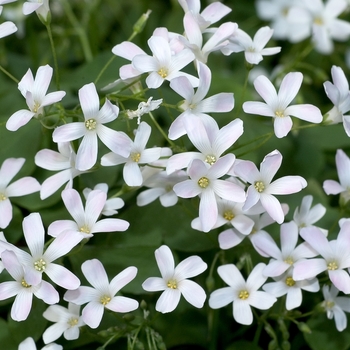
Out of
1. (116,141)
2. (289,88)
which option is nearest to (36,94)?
(116,141)

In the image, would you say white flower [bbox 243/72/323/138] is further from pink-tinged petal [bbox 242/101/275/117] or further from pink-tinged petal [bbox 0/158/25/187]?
pink-tinged petal [bbox 0/158/25/187]

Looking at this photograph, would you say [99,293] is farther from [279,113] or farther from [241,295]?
[279,113]

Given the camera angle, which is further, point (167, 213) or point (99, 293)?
A: point (167, 213)

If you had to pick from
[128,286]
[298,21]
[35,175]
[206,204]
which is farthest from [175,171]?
[298,21]

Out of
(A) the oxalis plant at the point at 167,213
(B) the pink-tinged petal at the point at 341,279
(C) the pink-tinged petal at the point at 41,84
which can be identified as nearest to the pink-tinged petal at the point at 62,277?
(A) the oxalis plant at the point at 167,213

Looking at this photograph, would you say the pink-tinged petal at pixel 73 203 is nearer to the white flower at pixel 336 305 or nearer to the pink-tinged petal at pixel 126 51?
the pink-tinged petal at pixel 126 51

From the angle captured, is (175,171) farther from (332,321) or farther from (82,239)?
(332,321)

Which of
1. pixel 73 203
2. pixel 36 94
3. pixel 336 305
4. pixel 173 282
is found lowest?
pixel 336 305
